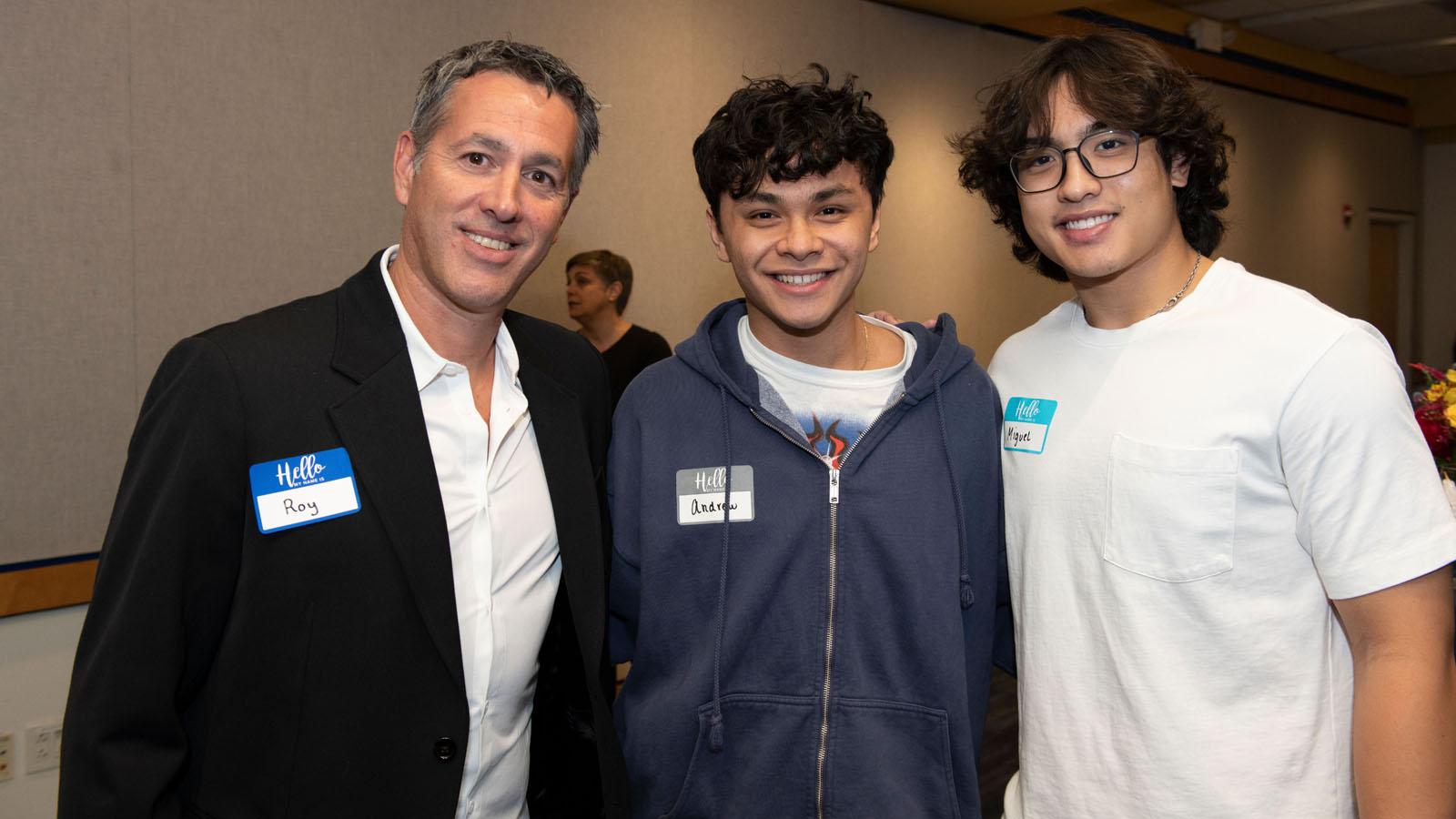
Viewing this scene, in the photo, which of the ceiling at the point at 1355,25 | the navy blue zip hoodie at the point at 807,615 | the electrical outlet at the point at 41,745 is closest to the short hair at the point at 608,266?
the electrical outlet at the point at 41,745

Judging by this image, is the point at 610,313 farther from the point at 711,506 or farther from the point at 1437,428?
the point at 1437,428

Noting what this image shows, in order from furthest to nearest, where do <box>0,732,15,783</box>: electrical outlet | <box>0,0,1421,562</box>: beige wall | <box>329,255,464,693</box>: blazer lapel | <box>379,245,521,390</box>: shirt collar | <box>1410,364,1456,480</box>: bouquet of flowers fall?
1. <box>0,0,1421,562</box>: beige wall
2. <box>0,732,15,783</box>: electrical outlet
3. <box>1410,364,1456,480</box>: bouquet of flowers
4. <box>379,245,521,390</box>: shirt collar
5. <box>329,255,464,693</box>: blazer lapel

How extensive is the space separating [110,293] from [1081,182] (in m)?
3.34

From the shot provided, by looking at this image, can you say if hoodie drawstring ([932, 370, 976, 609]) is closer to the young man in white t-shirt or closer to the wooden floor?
the young man in white t-shirt

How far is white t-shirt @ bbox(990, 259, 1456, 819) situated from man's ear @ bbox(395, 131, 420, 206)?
4.03 ft

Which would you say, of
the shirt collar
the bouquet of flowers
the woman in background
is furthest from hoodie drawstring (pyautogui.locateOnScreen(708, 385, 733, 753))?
the woman in background

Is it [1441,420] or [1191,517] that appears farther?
[1441,420]

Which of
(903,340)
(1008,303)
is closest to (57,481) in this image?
(903,340)

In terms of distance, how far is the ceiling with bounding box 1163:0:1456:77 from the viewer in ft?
28.7

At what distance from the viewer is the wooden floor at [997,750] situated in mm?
3545

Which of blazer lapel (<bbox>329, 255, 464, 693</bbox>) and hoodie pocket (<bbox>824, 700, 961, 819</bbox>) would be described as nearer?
blazer lapel (<bbox>329, 255, 464, 693</bbox>)

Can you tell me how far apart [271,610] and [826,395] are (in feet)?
3.22

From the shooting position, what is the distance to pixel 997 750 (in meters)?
3.93

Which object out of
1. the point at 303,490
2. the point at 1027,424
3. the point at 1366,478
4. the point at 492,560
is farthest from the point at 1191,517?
the point at 303,490
